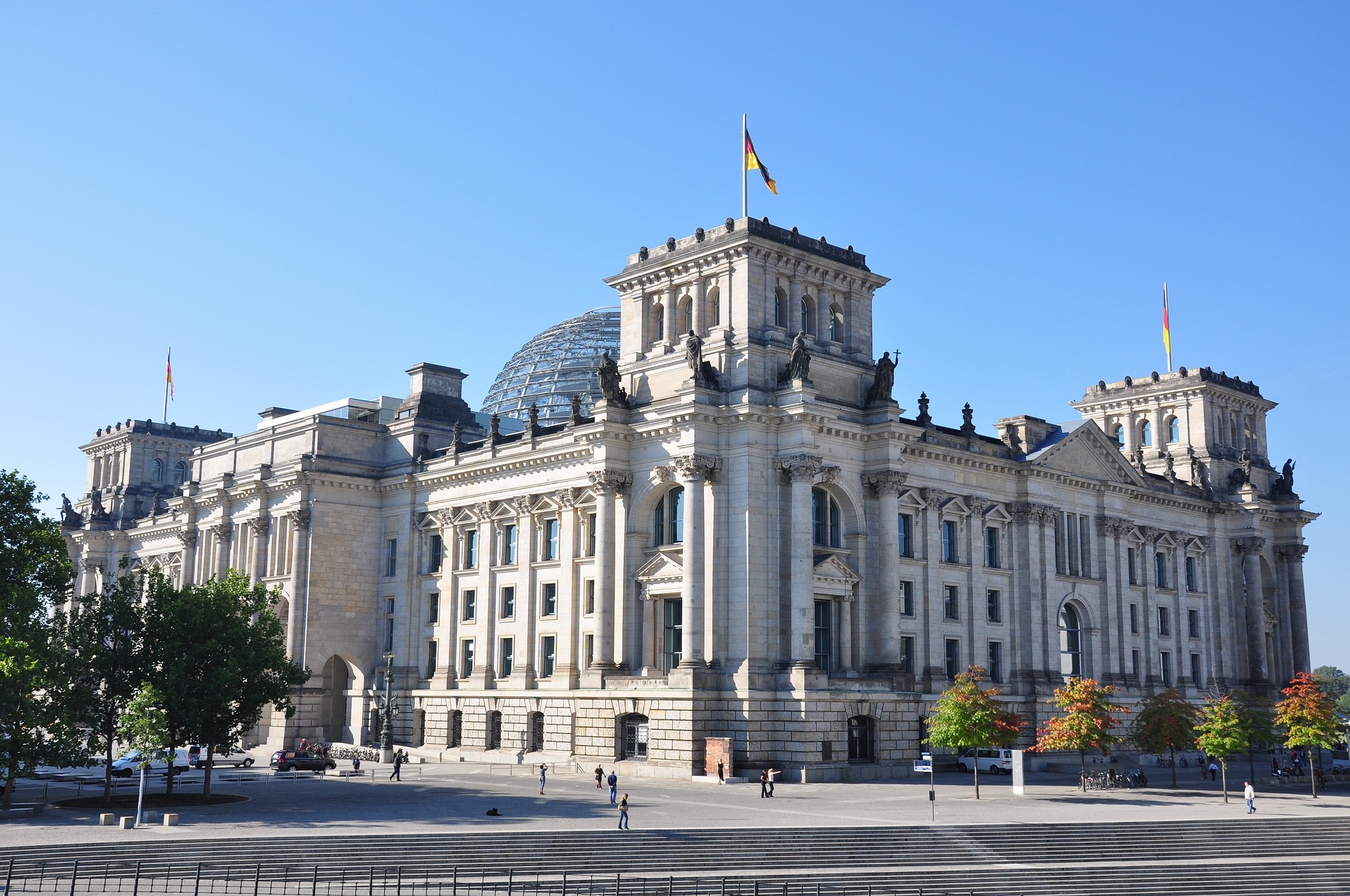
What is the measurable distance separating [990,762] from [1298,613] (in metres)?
41.0

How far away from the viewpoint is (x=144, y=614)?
188 feet

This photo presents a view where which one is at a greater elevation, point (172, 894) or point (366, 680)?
point (366, 680)

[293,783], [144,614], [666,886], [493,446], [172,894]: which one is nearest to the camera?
[172,894]

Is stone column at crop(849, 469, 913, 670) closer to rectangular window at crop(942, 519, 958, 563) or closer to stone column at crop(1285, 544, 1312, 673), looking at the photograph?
rectangular window at crop(942, 519, 958, 563)

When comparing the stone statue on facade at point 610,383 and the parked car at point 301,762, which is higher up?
the stone statue on facade at point 610,383

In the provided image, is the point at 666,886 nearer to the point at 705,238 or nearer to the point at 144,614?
the point at 144,614

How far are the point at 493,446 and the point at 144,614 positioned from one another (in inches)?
1030

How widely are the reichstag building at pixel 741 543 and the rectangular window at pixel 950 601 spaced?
0.52 feet

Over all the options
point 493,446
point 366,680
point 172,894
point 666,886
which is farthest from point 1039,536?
point 172,894

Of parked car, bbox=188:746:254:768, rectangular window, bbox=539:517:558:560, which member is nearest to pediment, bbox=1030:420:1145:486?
rectangular window, bbox=539:517:558:560

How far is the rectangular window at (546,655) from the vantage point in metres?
74.5

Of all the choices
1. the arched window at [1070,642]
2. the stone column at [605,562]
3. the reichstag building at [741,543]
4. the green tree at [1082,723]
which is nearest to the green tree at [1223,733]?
the green tree at [1082,723]

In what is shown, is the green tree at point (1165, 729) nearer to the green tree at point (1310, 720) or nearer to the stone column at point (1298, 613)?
the green tree at point (1310, 720)

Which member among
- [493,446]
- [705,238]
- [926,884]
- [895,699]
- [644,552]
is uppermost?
[705,238]
